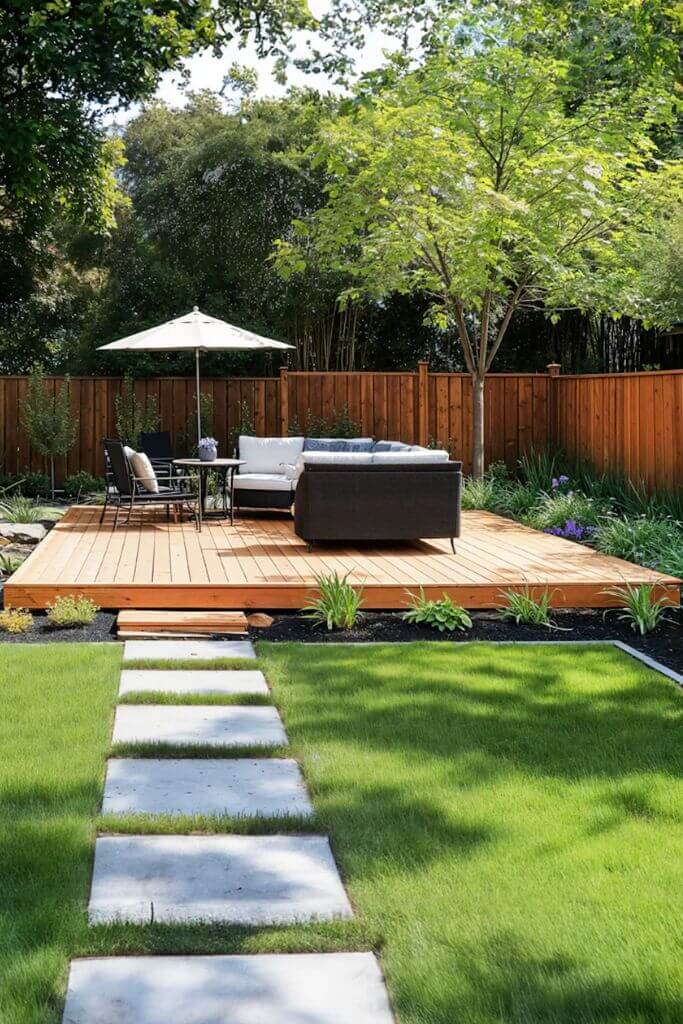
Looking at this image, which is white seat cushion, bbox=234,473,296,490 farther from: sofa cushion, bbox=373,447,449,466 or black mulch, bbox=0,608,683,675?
black mulch, bbox=0,608,683,675

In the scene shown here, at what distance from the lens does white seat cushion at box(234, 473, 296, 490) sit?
36.6 ft

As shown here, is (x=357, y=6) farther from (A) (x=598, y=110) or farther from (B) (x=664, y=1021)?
(B) (x=664, y=1021)

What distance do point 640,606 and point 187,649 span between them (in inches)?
102

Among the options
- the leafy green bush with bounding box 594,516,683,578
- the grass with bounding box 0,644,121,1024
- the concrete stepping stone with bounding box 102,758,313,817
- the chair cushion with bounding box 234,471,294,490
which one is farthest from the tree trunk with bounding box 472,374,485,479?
the concrete stepping stone with bounding box 102,758,313,817

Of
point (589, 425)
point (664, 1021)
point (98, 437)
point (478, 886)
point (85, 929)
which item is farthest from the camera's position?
point (98, 437)

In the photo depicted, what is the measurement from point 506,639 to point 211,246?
1407 centimetres

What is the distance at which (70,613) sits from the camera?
248 inches

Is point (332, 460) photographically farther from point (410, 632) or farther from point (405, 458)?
point (410, 632)

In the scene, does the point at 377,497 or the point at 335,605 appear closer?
the point at 335,605

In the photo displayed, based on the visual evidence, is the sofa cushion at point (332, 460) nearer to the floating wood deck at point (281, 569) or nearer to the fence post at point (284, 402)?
the floating wood deck at point (281, 569)

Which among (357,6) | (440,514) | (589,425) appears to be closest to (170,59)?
(357,6)

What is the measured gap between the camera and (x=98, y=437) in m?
14.7

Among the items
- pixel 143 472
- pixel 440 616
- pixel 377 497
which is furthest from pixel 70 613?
pixel 143 472

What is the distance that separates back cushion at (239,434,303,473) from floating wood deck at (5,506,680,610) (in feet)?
6.90
